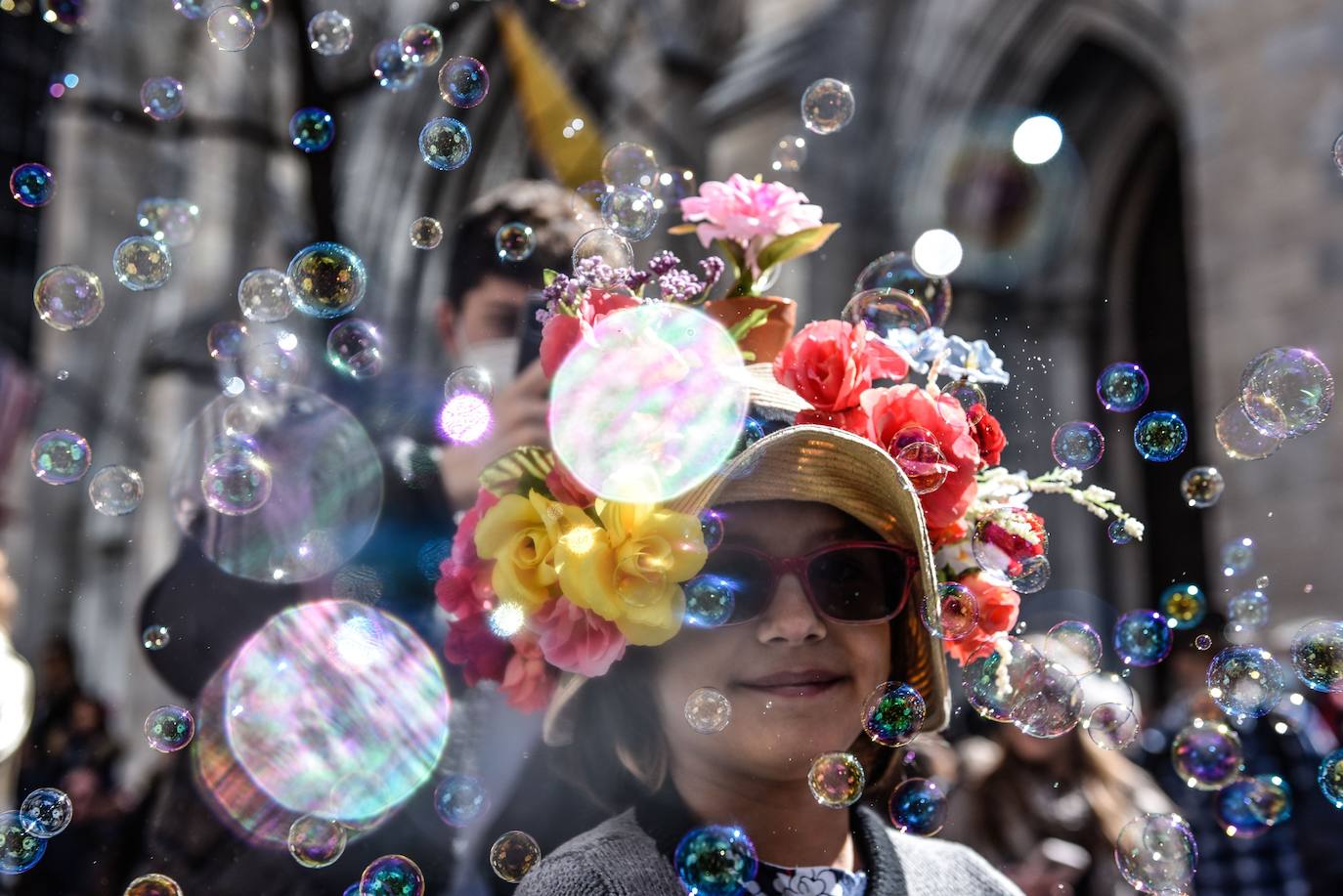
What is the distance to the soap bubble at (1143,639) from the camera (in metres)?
2.33

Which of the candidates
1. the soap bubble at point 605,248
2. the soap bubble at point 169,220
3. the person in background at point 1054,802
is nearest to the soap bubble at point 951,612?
the soap bubble at point 605,248

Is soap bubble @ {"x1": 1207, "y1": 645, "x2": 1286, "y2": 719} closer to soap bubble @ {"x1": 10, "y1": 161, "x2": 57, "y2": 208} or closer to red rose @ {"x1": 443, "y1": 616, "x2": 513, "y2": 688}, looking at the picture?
red rose @ {"x1": 443, "y1": 616, "x2": 513, "y2": 688}

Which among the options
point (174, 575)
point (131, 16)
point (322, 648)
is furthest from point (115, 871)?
point (131, 16)

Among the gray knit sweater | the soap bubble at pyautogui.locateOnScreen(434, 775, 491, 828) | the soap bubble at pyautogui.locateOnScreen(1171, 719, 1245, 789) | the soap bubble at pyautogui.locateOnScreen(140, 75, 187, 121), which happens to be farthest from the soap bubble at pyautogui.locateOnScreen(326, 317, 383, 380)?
the soap bubble at pyautogui.locateOnScreen(1171, 719, 1245, 789)

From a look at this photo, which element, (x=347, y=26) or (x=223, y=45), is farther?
(x=347, y=26)

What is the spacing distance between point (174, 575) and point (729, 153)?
5914 mm

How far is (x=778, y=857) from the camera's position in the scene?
5.32 feet

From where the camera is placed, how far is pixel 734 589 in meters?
1.54

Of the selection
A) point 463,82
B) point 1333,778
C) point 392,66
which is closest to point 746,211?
point 463,82

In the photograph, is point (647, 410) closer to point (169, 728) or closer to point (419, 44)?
point (169, 728)

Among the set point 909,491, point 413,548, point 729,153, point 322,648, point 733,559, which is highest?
point 729,153

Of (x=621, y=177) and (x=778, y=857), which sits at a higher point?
(x=621, y=177)

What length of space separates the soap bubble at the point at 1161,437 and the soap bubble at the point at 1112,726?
0.48m

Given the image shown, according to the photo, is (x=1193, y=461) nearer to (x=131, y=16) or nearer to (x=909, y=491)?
(x=909, y=491)
